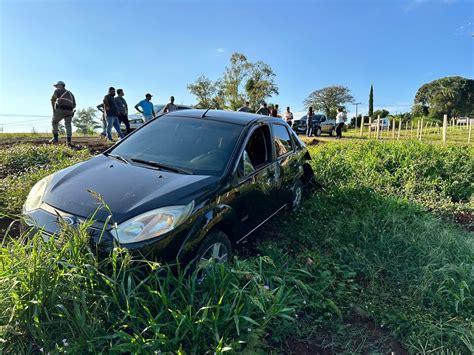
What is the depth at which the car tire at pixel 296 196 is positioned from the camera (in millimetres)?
4744

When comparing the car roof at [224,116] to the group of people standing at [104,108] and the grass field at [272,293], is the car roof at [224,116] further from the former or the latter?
the group of people standing at [104,108]

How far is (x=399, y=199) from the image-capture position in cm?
522

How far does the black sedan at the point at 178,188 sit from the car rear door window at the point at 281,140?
0.04 m

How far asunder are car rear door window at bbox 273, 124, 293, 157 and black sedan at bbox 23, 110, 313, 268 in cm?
4

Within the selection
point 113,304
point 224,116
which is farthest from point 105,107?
point 113,304

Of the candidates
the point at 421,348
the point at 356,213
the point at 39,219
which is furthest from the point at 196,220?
the point at 356,213

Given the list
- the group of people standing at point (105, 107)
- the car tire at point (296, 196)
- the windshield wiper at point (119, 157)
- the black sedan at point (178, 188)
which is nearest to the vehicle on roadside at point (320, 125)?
the group of people standing at point (105, 107)

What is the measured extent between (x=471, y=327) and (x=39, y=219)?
10.9ft

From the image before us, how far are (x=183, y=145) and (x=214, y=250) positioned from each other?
3.98 ft

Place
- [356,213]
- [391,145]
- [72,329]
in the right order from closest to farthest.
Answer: [72,329] < [356,213] < [391,145]

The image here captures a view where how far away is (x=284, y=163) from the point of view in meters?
4.26

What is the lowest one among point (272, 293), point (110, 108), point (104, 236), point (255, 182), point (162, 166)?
point (272, 293)

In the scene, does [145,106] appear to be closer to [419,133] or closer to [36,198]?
[36,198]

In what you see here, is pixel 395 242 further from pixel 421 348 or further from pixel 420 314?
pixel 421 348
